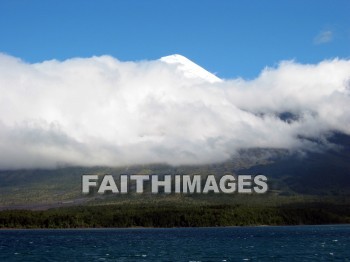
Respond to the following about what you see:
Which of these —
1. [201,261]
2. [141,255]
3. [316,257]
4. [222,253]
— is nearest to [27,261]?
[141,255]

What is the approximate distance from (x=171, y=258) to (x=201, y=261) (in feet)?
36.7

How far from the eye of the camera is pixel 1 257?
14225 centimetres

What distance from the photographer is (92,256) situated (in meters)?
141

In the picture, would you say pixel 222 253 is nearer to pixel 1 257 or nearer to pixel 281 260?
pixel 281 260

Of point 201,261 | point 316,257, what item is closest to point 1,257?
point 201,261

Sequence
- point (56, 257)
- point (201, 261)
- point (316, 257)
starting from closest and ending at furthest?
point (201, 261) → point (316, 257) → point (56, 257)

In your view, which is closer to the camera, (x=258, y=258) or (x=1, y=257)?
(x=258, y=258)

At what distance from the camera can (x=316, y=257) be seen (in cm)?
13312

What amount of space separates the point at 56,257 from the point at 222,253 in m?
38.2

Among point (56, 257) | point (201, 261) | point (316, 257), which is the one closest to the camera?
point (201, 261)

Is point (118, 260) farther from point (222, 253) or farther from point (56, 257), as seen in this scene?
point (222, 253)

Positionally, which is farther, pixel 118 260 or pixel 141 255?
pixel 141 255

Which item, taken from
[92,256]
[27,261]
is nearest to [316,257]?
[92,256]

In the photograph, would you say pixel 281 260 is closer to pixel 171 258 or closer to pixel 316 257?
pixel 316 257
